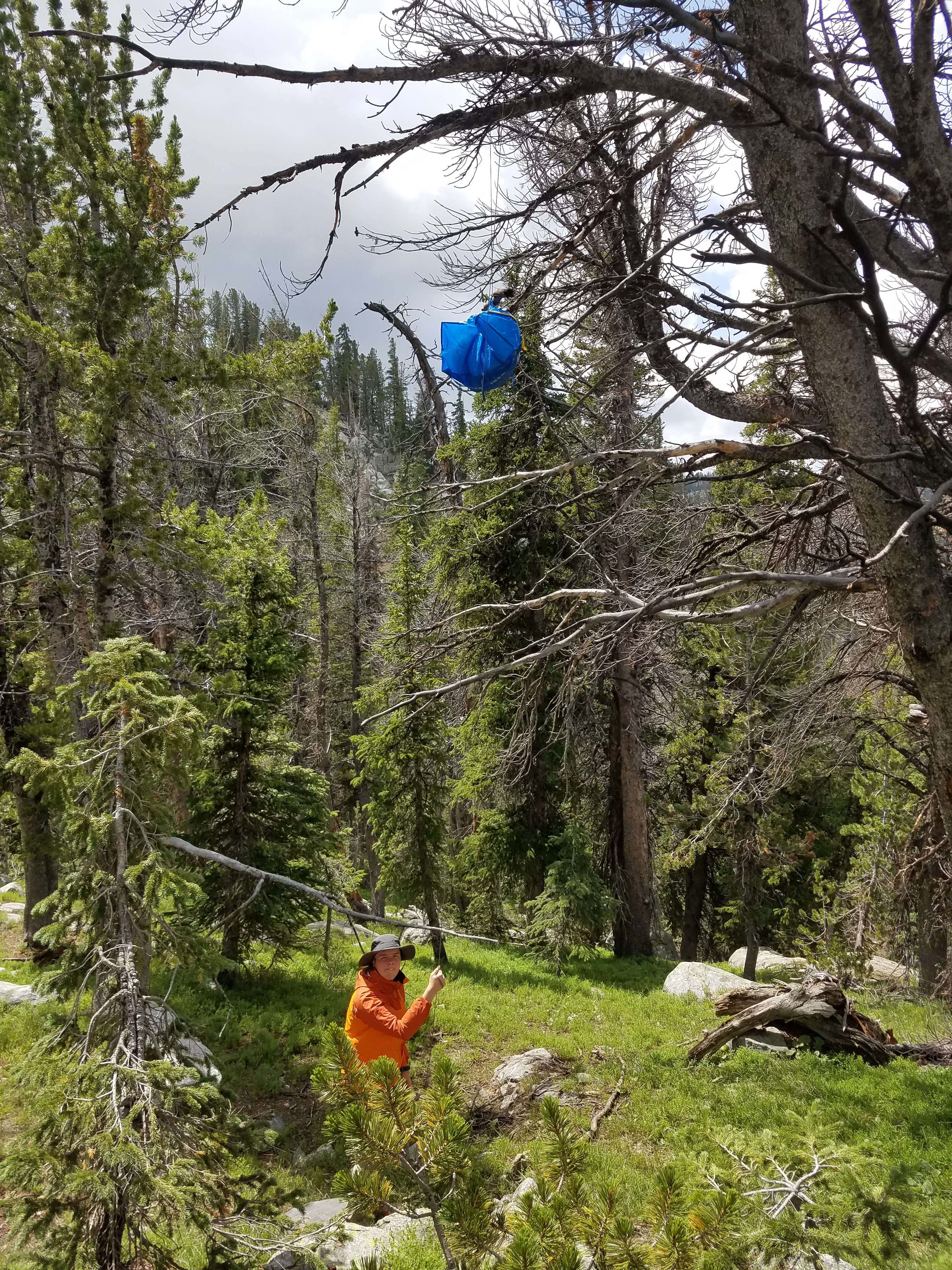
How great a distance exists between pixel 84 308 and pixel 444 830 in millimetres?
8470

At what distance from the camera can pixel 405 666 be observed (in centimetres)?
371

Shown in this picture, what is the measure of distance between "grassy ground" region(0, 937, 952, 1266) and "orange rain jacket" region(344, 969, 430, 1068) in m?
0.71

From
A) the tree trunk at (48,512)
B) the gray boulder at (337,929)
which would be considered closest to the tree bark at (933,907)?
the gray boulder at (337,929)

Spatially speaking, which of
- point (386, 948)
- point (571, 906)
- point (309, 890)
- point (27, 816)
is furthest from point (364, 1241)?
point (27, 816)

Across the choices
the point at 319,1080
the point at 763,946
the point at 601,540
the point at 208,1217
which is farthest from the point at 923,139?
the point at 763,946

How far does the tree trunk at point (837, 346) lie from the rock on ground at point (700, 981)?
7.89m

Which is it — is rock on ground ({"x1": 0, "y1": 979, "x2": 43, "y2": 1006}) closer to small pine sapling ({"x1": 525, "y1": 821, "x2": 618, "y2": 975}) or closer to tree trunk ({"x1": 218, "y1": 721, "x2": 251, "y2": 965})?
tree trunk ({"x1": 218, "y1": 721, "x2": 251, "y2": 965})

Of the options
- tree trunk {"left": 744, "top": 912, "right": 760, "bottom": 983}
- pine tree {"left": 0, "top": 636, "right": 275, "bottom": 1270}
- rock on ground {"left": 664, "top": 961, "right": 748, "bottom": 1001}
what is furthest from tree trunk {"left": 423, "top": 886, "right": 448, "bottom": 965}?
pine tree {"left": 0, "top": 636, "right": 275, "bottom": 1270}

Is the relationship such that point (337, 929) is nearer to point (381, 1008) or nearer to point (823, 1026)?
point (381, 1008)

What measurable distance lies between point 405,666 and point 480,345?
1811 millimetres

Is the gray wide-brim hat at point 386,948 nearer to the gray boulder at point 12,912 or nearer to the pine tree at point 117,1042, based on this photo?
the pine tree at point 117,1042

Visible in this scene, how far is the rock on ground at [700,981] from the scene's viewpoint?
31.3ft

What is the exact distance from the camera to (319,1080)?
7.66 feet

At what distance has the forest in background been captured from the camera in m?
3.32
